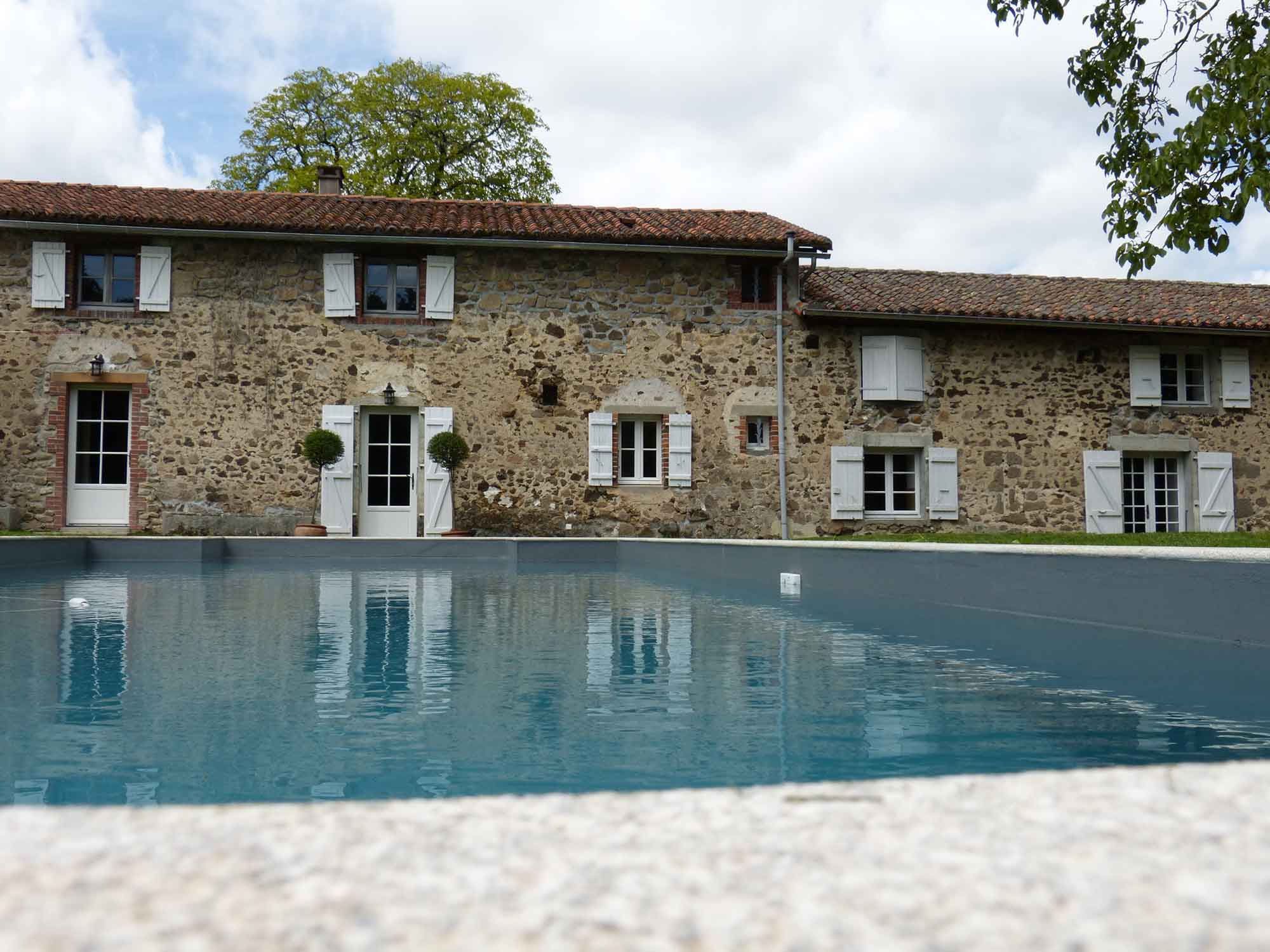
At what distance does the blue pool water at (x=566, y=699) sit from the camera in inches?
103

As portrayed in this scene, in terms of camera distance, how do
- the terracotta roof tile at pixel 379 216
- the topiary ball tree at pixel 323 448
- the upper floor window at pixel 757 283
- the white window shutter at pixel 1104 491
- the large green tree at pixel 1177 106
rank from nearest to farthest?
the large green tree at pixel 1177 106, the topiary ball tree at pixel 323 448, the terracotta roof tile at pixel 379 216, the upper floor window at pixel 757 283, the white window shutter at pixel 1104 491

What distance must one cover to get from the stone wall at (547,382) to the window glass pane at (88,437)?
0.37 m

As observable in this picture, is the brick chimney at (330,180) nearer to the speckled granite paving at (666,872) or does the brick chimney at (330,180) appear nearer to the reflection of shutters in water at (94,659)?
the reflection of shutters in water at (94,659)

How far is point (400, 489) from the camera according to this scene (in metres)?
14.5

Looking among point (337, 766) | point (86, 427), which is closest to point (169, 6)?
point (86, 427)

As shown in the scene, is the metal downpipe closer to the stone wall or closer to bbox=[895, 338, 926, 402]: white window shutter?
the stone wall

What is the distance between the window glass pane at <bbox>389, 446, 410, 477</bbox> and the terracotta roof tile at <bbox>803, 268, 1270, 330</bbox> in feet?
19.8

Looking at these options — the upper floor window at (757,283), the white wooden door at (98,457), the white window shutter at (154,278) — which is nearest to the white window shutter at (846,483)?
the upper floor window at (757,283)

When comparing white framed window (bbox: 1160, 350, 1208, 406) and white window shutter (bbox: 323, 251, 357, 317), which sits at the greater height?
white window shutter (bbox: 323, 251, 357, 317)

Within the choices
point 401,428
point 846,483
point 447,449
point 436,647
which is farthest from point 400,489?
point 436,647

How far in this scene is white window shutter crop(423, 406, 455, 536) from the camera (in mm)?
14078

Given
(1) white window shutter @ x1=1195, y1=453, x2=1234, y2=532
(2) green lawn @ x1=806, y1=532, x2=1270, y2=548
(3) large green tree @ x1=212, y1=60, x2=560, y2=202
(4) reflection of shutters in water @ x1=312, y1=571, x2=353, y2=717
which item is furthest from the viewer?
(3) large green tree @ x1=212, y1=60, x2=560, y2=202

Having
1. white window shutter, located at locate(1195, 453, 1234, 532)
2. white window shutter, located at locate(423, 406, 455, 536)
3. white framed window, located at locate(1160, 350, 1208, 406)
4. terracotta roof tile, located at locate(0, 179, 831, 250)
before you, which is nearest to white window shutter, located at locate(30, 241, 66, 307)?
terracotta roof tile, located at locate(0, 179, 831, 250)

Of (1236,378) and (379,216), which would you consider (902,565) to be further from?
(1236,378)
